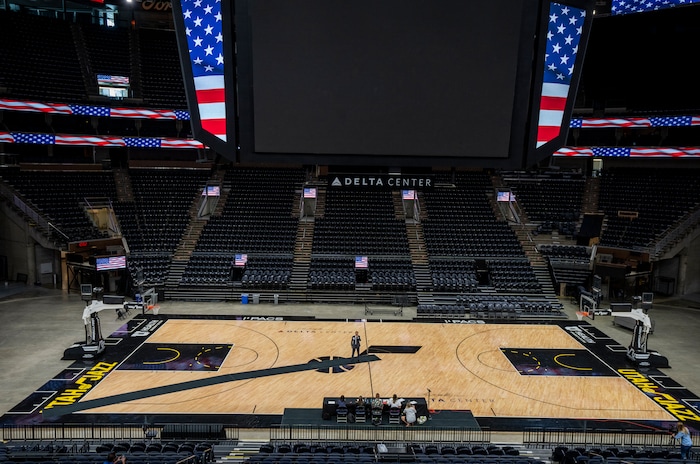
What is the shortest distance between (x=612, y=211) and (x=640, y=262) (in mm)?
6347

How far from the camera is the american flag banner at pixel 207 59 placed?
5254 mm

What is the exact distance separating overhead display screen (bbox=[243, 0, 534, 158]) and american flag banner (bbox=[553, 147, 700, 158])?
114ft

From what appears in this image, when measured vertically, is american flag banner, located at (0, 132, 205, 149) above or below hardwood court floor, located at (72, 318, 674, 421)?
above

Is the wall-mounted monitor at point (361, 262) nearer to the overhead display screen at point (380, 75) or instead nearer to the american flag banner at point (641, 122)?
the american flag banner at point (641, 122)

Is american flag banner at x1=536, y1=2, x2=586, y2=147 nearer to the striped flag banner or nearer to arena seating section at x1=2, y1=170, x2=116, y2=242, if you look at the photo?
the striped flag banner

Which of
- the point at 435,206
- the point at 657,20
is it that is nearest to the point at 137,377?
the point at 435,206

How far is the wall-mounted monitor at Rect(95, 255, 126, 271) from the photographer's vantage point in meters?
30.8

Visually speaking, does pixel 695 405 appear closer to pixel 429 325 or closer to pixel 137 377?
pixel 429 325

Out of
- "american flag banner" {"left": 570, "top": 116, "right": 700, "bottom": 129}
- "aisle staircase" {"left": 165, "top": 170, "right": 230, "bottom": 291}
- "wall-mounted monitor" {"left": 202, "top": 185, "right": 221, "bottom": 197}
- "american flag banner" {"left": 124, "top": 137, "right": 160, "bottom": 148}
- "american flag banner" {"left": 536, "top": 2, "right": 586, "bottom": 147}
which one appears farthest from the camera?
"wall-mounted monitor" {"left": 202, "top": 185, "right": 221, "bottom": 197}

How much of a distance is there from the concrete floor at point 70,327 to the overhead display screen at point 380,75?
16.8m

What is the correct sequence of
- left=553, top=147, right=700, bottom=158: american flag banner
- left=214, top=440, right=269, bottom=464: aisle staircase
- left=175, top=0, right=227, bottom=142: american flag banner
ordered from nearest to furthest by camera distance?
left=175, top=0, right=227, bottom=142: american flag banner, left=214, top=440, right=269, bottom=464: aisle staircase, left=553, top=147, right=700, bottom=158: american flag banner

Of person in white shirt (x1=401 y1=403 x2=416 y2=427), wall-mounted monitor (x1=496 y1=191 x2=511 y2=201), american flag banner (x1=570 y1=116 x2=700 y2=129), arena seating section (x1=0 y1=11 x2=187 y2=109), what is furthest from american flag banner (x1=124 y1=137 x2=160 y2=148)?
person in white shirt (x1=401 y1=403 x2=416 y2=427)

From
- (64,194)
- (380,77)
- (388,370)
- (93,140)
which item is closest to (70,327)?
(64,194)

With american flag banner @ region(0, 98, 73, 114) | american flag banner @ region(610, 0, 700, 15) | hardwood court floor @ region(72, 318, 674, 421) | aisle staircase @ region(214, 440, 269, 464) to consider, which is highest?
american flag banner @ region(610, 0, 700, 15)
